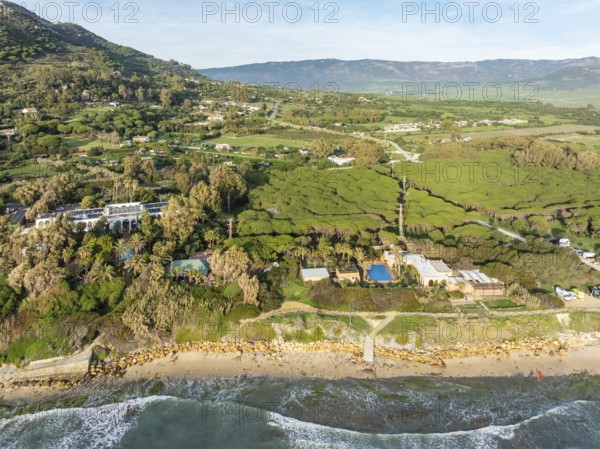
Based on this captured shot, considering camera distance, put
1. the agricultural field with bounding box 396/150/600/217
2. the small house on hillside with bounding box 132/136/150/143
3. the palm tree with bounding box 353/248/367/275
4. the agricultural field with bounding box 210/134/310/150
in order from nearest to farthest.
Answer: the palm tree with bounding box 353/248/367/275, the agricultural field with bounding box 396/150/600/217, the small house on hillside with bounding box 132/136/150/143, the agricultural field with bounding box 210/134/310/150

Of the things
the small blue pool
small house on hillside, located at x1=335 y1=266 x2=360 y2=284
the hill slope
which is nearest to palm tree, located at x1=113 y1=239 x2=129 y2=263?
small house on hillside, located at x1=335 y1=266 x2=360 y2=284

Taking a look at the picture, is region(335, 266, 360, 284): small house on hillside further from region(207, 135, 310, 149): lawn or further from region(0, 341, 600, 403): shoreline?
region(207, 135, 310, 149): lawn

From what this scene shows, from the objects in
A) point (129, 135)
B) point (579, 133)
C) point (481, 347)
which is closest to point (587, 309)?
point (481, 347)

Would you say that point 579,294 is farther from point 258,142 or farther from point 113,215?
point 258,142

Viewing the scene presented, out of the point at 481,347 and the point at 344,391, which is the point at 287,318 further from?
the point at 481,347

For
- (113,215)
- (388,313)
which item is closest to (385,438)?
(388,313)

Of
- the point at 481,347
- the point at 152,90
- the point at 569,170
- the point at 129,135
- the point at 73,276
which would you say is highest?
the point at 152,90
